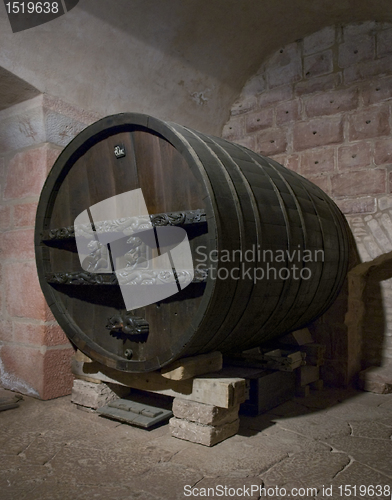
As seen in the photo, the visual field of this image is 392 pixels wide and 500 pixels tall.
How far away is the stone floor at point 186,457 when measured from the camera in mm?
1640

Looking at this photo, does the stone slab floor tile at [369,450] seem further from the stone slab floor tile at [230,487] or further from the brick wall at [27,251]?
the brick wall at [27,251]

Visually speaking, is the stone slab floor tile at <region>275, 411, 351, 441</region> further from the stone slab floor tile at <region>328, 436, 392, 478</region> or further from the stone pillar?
the stone pillar

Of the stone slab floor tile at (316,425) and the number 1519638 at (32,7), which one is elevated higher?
the number 1519638 at (32,7)

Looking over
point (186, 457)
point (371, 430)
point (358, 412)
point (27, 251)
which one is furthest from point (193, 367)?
point (27, 251)

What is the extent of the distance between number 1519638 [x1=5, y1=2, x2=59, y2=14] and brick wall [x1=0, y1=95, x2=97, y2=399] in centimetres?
50

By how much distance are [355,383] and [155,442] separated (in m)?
1.85

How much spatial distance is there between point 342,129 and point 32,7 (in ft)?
7.78

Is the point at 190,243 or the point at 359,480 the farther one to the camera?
the point at 190,243

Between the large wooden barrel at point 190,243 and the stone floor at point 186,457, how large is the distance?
40 centimetres

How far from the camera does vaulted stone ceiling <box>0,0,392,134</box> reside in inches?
111

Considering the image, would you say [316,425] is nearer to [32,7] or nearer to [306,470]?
[306,470]

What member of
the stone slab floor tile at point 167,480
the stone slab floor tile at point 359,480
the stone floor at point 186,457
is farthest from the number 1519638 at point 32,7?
the stone slab floor tile at point 359,480

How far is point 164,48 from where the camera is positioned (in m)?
3.45

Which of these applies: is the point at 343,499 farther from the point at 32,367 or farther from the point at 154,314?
the point at 32,367
